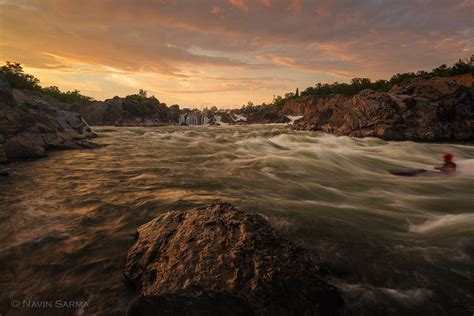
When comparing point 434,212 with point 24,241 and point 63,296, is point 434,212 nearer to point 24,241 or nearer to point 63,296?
point 63,296

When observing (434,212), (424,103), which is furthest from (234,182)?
(424,103)

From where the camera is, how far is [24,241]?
147 inches

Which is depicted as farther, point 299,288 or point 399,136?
point 399,136

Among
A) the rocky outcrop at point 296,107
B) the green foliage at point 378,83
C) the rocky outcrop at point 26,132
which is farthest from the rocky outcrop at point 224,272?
the rocky outcrop at point 296,107

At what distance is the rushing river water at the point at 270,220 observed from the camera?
2.76 metres

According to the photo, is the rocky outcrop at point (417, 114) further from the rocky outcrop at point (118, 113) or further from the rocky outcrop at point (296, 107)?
the rocky outcrop at point (296, 107)

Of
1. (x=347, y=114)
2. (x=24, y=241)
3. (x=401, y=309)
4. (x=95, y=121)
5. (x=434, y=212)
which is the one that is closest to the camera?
(x=401, y=309)

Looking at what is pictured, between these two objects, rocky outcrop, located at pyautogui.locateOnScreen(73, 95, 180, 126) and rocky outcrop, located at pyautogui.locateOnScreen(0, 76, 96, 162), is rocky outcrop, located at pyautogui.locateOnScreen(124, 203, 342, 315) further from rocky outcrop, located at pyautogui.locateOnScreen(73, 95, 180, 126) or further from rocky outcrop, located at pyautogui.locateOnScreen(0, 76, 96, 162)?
rocky outcrop, located at pyautogui.locateOnScreen(73, 95, 180, 126)

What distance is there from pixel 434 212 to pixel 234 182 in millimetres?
4433

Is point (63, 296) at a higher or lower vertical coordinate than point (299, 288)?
lower

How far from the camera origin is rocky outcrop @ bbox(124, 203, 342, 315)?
2.23 metres

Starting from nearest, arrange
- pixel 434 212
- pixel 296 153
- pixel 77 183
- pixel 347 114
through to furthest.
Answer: pixel 434 212 → pixel 77 183 → pixel 296 153 → pixel 347 114

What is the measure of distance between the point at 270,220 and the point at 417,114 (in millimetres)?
23470

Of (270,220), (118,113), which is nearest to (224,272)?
(270,220)
